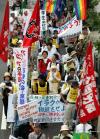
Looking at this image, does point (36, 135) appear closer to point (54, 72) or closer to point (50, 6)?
point (54, 72)

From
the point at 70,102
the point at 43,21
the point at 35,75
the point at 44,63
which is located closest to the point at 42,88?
the point at 70,102

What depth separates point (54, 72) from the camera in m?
22.4

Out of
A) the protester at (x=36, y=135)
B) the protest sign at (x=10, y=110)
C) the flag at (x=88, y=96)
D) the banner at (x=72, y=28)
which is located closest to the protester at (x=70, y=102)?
the protest sign at (x=10, y=110)

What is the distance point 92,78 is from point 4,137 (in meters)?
5.39

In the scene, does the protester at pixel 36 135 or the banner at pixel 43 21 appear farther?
the banner at pixel 43 21

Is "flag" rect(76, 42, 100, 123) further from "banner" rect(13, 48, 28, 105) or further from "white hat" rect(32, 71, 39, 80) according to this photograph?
"white hat" rect(32, 71, 39, 80)

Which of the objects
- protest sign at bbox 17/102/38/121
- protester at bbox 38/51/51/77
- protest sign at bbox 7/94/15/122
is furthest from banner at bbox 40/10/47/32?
protest sign at bbox 17/102/38/121

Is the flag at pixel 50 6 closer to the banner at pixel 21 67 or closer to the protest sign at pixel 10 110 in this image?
the banner at pixel 21 67

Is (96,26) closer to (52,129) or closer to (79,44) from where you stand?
(79,44)

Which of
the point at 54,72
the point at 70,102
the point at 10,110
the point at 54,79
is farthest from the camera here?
the point at 54,72

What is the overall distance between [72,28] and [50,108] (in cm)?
598

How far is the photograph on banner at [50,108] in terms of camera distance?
1995 cm

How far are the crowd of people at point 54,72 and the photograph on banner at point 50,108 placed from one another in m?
0.38

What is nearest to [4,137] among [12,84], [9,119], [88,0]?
[9,119]
